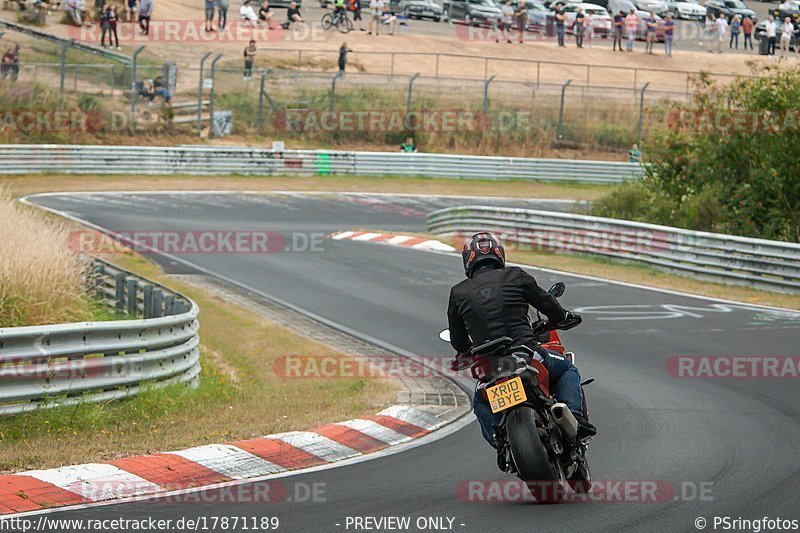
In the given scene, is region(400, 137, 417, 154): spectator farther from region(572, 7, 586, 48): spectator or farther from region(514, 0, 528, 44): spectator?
region(572, 7, 586, 48): spectator

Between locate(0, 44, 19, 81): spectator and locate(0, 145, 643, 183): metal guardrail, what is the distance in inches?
196

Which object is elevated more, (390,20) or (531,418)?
(390,20)

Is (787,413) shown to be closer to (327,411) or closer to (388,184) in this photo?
(327,411)

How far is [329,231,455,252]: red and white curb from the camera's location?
25.0 metres

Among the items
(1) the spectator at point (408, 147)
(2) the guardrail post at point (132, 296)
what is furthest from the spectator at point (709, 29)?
(2) the guardrail post at point (132, 296)

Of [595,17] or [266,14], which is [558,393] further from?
[595,17]

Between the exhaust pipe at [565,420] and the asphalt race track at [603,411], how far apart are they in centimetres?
48

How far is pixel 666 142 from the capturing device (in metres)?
26.0

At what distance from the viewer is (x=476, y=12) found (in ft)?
207

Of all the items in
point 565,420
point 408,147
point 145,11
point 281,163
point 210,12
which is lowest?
point 281,163

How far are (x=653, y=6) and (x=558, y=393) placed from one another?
64.2 metres

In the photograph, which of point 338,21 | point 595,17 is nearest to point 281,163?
point 338,21
